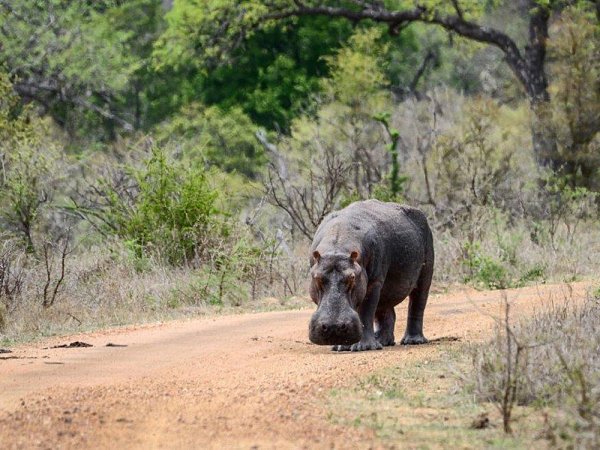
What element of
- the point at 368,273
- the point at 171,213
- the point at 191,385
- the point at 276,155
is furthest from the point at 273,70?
the point at 191,385

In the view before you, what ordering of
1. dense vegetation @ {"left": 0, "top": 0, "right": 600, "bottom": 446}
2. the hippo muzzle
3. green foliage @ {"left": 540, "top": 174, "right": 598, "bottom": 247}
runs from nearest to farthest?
the hippo muzzle → dense vegetation @ {"left": 0, "top": 0, "right": 600, "bottom": 446} → green foliage @ {"left": 540, "top": 174, "right": 598, "bottom": 247}

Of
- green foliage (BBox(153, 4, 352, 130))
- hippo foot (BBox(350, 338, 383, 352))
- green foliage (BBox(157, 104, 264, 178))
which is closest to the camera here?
hippo foot (BBox(350, 338, 383, 352))

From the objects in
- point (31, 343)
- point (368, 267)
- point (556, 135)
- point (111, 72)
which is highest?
point (111, 72)

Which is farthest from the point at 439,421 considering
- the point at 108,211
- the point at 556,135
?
the point at 556,135

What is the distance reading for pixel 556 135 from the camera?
88.2 feet

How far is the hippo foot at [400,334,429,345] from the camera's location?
39.0 ft

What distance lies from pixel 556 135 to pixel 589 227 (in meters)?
5.43

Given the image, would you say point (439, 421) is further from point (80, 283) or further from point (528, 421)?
point (80, 283)

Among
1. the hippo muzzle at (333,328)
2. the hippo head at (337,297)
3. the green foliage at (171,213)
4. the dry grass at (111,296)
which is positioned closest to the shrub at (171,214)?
the green foliage at (171,213)

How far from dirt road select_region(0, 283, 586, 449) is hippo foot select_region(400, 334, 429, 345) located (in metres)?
0.37

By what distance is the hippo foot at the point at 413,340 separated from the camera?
1189cm

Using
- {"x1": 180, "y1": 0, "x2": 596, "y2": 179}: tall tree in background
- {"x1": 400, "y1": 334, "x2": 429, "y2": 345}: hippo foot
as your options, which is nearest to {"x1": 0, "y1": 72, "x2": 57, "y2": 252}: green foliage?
{"x1": 400, "y1": 334, "x2": 429, "y2": 345}: hippo foot

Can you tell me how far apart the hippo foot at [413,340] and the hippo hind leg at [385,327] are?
106 millimetres

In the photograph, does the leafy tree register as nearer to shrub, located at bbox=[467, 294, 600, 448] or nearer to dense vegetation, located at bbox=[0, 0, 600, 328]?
dense vegetation, located at bbox=[0, 0, 600, 328]
